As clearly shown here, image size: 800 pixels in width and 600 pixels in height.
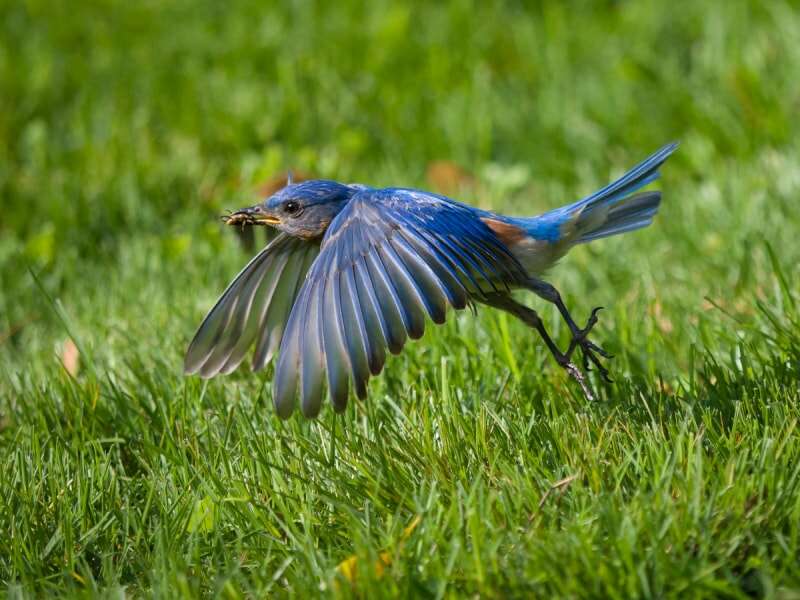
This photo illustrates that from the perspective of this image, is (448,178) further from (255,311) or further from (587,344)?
(587,344)

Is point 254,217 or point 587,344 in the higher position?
point 254,217

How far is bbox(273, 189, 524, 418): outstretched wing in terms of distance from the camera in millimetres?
2977

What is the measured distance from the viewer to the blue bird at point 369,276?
301 centimetres

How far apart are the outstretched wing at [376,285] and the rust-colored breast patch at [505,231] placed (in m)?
0.15

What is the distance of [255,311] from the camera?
12.8ft

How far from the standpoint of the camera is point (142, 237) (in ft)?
19.4

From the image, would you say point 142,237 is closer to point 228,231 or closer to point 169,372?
point 228,231

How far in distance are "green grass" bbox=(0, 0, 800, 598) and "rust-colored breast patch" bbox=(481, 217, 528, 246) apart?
15.5 inches

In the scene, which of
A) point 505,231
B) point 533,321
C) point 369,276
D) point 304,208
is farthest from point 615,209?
point 369,276

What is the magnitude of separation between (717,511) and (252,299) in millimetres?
1793

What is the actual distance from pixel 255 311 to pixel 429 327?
0.66 meters

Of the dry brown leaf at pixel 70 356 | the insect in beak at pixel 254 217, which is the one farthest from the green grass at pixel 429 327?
the insect in beak at pixel 254 217

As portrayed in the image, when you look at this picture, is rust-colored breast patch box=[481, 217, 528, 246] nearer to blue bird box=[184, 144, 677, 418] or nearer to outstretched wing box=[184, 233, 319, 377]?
blue bird box=[184, 144, 677, 418]

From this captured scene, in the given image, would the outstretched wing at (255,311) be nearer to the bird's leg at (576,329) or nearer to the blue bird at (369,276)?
the blue bird at (369,276)
